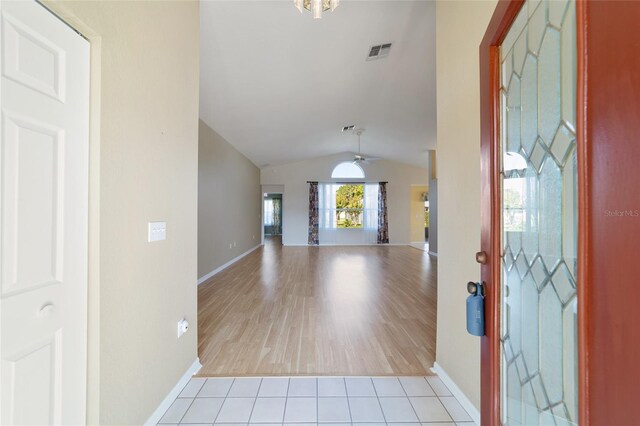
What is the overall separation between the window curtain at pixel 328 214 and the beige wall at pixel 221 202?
267cm

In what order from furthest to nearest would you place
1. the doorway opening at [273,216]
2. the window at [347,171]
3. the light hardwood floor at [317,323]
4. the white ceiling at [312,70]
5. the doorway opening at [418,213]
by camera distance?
the doorway opening at [273,216] → the doorway opening at [418,213] → the window at [347,171] → the white ceiling at [312,70] → the light hardwood floor at [317,323]

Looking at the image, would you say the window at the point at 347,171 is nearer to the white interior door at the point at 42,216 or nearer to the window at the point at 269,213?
the window at the point at 269,213

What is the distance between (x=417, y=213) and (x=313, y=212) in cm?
430

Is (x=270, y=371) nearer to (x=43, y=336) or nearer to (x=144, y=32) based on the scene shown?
(x=43, y=336)

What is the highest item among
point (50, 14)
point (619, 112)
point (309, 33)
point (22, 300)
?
point (309, 33)

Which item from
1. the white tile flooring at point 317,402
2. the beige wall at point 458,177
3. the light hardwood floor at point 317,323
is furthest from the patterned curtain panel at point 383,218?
the white tile flooring at point 317,402

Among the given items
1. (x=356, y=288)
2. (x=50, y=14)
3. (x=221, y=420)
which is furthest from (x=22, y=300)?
(x=356, y=288)

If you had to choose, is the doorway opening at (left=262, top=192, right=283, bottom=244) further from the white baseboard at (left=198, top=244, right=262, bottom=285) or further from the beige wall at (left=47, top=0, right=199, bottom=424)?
the beige wall at (left=47, top=0, right=199, bottom=424)

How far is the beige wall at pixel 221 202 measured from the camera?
14.8ft

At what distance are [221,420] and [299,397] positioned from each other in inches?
17.9

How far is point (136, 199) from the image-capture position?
1.31 metres

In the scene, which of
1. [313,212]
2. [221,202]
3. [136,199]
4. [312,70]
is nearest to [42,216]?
[136,199]

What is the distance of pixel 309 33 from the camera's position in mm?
2611

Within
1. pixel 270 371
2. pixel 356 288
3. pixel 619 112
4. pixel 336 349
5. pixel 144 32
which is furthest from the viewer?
pixel 356 288
